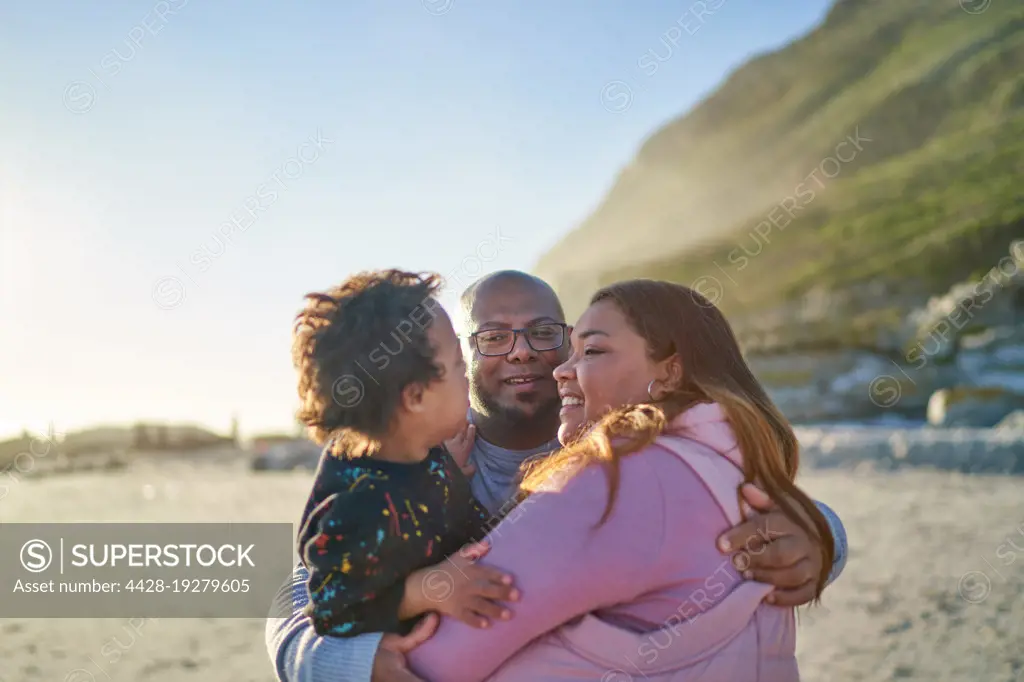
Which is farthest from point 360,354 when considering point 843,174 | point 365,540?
point 843,174

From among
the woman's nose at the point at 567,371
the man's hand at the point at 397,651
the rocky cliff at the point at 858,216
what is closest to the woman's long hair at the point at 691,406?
the woman's nose at the point at 567,371

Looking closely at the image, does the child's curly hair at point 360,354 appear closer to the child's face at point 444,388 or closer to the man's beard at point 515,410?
the child's face at point 444,388

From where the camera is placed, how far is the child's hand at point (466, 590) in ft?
6.21

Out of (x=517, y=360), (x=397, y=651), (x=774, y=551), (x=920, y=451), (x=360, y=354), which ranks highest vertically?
(x=360, y=354)

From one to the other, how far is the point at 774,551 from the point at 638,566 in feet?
1.24

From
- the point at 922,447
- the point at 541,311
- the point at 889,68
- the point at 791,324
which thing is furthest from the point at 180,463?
the point at 889,68

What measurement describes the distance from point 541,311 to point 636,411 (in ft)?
5.39

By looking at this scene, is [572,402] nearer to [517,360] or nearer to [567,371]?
[567,371]

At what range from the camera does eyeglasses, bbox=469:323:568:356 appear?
3.64 metres

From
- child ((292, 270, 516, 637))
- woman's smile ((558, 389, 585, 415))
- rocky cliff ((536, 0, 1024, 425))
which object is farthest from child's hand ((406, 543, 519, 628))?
rocky cliff ((536, 0, 1024, 425))

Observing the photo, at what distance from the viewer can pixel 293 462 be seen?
99.0 feet

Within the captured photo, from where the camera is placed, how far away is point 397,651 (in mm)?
2021

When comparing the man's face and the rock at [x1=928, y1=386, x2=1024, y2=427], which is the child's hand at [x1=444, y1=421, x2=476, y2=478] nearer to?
the man's face

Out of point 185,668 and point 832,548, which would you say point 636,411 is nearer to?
point 832,548
